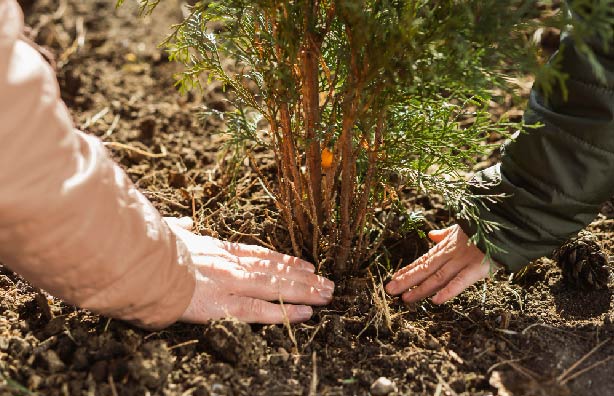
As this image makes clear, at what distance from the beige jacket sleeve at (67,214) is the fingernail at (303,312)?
0.42 meters

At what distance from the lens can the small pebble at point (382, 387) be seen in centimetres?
197

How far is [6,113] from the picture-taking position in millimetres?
1530

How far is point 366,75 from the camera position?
187 centimetres

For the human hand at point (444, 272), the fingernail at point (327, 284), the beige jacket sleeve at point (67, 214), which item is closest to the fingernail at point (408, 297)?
the human hand at point (444, 272)

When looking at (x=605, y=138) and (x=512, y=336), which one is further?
(x=512, y=336)

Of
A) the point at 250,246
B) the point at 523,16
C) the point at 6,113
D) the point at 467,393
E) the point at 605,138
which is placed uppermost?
the point at 523,16

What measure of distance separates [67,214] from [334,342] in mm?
955

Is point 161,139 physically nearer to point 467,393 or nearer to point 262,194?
point 262,194

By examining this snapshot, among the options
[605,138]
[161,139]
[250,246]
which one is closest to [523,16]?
[605,138]

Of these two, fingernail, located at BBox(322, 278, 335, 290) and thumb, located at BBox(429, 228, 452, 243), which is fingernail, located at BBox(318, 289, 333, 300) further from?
thumb, located at BBox(429, 228, 452, 243)

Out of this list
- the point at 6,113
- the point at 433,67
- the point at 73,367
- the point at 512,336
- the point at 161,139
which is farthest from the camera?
the point at 161,139

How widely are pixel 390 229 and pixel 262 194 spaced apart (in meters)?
0.59

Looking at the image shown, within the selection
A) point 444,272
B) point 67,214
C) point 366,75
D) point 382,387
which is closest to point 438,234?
point 444,272

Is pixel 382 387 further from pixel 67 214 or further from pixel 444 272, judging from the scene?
pixel 67 214
